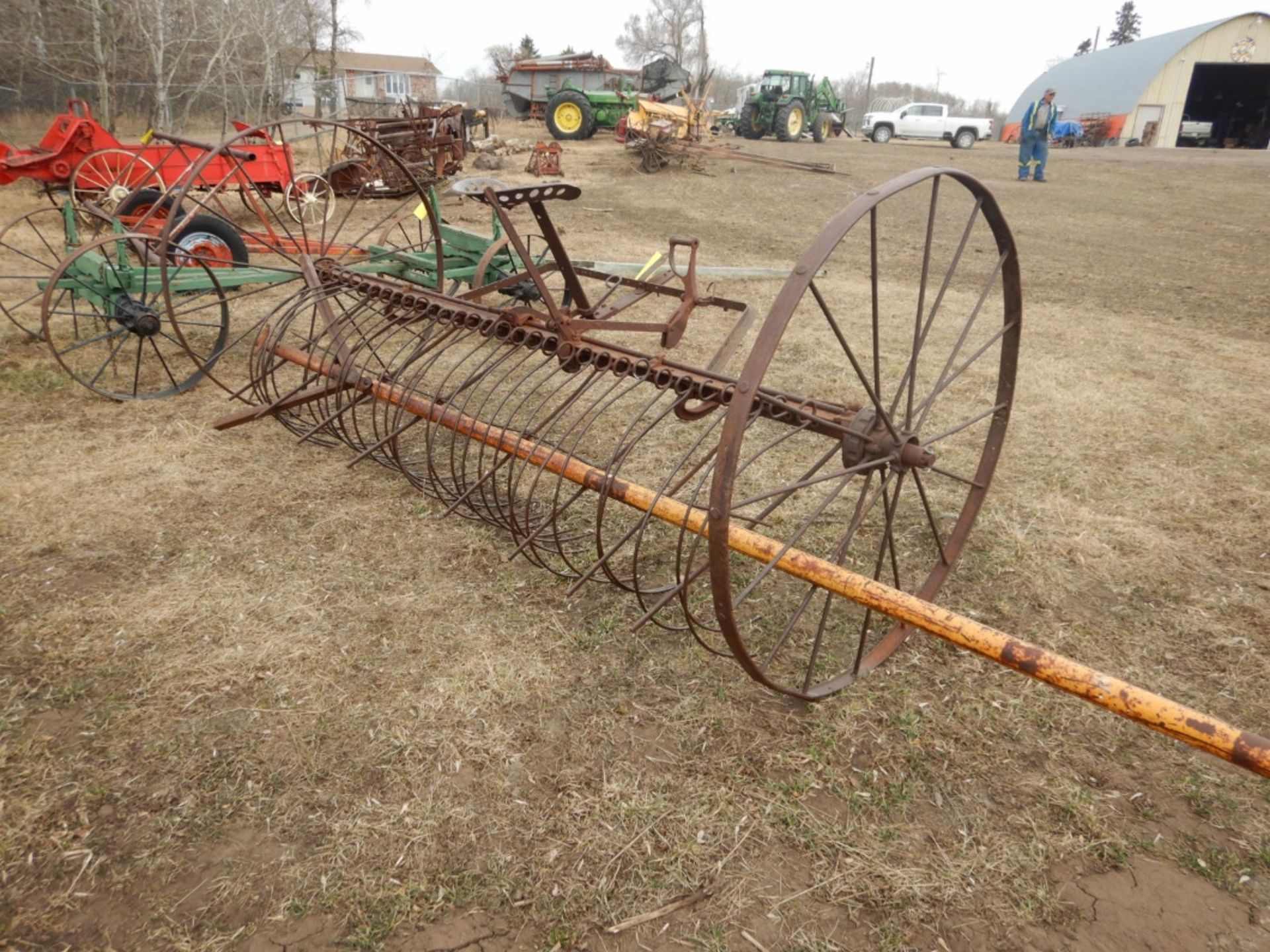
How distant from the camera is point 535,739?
2.47 metres

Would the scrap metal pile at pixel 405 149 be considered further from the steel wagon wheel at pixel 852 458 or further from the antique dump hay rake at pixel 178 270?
the steel wagon wheel at pixel 852 458

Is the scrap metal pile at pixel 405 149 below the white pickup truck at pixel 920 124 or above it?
below

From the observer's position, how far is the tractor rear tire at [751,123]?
23.8m

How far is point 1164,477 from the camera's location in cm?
418

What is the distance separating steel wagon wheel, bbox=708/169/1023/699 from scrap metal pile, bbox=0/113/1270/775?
14 millimetres

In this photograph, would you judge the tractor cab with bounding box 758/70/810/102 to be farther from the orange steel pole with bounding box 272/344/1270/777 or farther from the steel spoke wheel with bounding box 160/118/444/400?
the orange steel pole with bounding box 272/344/1270/777

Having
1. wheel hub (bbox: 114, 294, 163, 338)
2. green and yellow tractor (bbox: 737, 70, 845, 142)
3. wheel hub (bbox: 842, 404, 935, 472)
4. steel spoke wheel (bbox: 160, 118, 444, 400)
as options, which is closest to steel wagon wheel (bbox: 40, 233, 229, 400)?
wheel hub (bbox: 114, 294, 163, 338)

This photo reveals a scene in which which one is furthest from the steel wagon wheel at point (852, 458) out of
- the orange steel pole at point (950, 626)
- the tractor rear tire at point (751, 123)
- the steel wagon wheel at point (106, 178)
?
the tractor rear tire at point (751, 123)

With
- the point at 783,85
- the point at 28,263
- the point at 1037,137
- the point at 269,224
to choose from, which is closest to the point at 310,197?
the point at 28,263

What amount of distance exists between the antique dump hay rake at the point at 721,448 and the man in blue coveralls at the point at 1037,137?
40.3 feet

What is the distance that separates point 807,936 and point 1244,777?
61.6 inches

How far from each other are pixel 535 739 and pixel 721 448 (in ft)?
4.16

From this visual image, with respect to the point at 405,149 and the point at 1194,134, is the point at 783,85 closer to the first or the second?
the point at 405,149

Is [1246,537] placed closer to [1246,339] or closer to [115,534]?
[1246,339]
